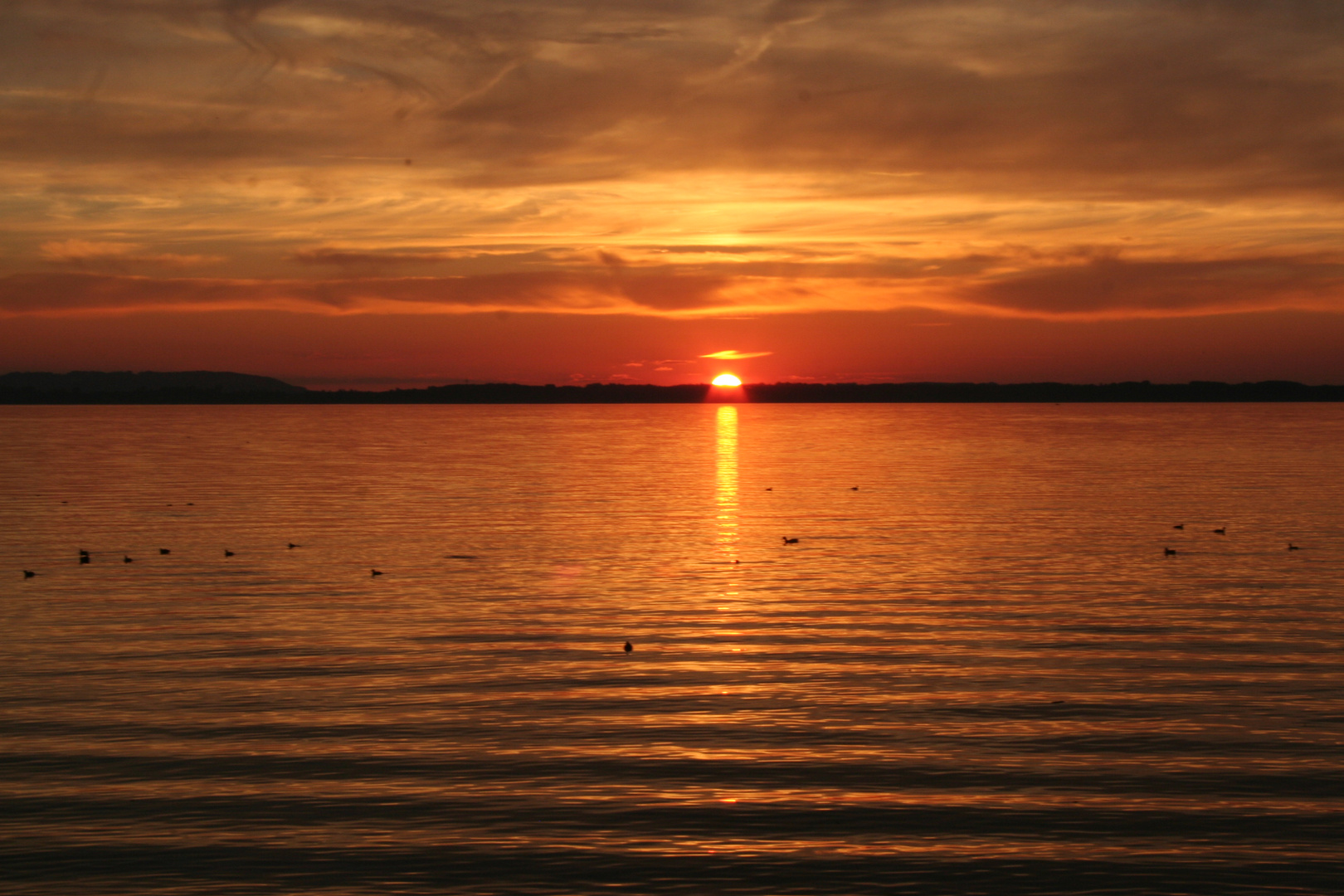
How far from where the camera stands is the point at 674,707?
679 inches

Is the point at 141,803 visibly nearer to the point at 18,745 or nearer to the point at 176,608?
the point at 18,745

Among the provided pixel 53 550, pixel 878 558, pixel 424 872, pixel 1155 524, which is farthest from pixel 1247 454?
pixel 424 872

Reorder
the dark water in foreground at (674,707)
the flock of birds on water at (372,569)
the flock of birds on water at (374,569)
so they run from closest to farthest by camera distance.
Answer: the dark water in foreground at (674,707), the flock of birds on water at (374,569), the flock of birds on water at (372,569)

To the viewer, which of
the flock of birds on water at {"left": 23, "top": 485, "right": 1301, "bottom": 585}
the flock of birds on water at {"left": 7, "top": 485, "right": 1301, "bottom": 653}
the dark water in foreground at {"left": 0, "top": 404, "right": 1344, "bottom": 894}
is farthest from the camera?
the flock of birds on water at {"left": 7, "top": 485, "right": 1301, "bottom": 653}

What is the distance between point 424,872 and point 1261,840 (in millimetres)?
8480

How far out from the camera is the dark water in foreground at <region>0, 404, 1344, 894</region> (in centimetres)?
1191

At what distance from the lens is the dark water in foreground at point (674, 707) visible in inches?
A: 469

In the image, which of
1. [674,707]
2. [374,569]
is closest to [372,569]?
[374,569]

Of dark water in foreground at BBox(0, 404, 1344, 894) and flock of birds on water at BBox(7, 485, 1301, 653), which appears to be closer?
dark water in foreground at BBox(0, 404, 1344, 894)

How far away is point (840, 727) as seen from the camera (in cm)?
1623

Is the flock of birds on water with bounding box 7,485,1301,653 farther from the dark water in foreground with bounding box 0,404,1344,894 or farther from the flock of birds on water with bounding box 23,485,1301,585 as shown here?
the dark water in foreground with bounding box 0,404,1344,894

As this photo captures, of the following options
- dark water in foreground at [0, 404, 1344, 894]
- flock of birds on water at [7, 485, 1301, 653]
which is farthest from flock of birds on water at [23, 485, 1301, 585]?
dark water in foreground at [0, 404, 1344, 894]

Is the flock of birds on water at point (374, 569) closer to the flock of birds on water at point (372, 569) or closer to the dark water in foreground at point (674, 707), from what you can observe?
the flock of birds on water at point (372, 569)

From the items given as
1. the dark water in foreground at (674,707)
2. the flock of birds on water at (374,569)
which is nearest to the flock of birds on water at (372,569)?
the flock of birds on water at (374,569)
